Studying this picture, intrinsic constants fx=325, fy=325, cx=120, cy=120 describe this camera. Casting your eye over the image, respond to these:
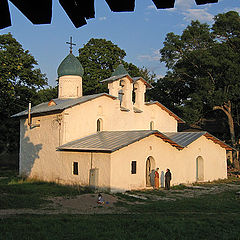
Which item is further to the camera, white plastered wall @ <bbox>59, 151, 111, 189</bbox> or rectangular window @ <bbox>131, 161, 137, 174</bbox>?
rectangular window @ <bbox>131, 161, 137, 174</bbox>

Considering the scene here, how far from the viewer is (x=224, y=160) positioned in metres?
27.4

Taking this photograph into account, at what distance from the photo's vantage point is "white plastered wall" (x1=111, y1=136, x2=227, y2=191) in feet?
64.1

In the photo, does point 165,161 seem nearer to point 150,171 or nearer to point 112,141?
point 150,171

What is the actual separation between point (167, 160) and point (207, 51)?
14.7 m

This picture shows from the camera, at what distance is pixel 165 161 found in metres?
22.7

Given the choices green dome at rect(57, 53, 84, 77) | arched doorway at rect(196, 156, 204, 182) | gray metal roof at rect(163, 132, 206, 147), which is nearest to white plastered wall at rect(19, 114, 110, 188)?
green dome at rect(57, 53, 84, 77)

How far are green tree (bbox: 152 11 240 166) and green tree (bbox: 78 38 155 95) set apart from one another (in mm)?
9110

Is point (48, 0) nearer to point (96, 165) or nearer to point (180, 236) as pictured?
point (180, 236)

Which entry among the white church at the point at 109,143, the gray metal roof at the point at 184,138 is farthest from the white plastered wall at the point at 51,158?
the gray metal roof at the point at 184,138

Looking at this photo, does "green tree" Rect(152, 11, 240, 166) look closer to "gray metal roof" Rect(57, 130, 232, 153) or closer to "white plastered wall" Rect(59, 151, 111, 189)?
"gray metal roof" Rect(57, 130, 232, 153)

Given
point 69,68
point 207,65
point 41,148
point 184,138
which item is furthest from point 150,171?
point 207,65

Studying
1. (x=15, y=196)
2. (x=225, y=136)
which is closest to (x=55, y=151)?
(x=15, y=196)

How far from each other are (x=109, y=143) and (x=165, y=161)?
195 inches

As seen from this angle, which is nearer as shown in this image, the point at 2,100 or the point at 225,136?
the point at 2,100
